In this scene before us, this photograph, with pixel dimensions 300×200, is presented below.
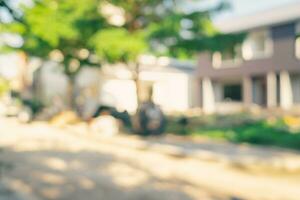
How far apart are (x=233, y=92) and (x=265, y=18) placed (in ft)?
22.8

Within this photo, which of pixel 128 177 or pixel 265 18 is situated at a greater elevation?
pixel 265 18

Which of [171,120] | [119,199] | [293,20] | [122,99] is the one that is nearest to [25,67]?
[122,99]

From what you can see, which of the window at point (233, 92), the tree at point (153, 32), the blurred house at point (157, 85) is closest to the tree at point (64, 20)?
the tree at point (153, 32)

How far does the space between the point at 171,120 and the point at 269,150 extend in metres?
7.52

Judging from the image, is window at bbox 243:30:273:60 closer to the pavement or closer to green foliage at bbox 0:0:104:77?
green foliage at bbox 0:0:104:77

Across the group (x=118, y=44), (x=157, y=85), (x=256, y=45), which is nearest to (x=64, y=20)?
(x=118, y=44)

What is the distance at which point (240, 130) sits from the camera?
15109 mm

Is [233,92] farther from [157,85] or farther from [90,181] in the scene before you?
[90,181]

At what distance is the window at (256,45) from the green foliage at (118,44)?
1407 centimetres

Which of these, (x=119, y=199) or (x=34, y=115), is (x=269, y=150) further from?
(x=34, y=115)

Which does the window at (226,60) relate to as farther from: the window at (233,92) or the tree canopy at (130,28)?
the tree canopy at (130,28)

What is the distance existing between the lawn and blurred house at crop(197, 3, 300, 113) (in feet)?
20.1

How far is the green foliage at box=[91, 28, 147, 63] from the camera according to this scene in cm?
1318

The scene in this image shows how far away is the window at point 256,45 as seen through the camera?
2559 cm
